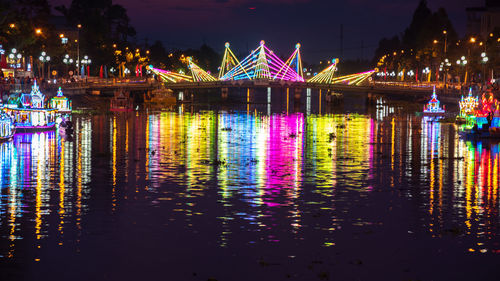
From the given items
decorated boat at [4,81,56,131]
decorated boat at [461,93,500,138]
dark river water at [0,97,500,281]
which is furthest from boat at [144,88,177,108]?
dark river water at [0,97,500,281]

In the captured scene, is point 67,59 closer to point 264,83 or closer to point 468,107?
point 264,83

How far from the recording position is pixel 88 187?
2541 cm

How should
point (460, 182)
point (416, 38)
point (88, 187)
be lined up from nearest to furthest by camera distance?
point (88, 187), point (460, 182), point (416, 38)

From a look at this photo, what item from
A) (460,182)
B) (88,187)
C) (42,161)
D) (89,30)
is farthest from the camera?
(89,30)

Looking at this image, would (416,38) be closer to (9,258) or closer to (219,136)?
(219,136)

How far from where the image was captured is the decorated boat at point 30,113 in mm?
50375

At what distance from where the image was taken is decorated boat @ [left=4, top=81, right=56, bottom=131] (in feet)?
165

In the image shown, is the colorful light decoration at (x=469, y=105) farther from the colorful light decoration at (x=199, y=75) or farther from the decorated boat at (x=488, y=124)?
the colorful light decoration at (x=199, y=75)

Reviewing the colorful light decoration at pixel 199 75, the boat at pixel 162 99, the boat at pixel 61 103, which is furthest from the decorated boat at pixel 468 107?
the colorful light decoration at pixel 199 75

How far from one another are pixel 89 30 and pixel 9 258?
420ft

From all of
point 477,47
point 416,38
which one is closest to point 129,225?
point 477,47

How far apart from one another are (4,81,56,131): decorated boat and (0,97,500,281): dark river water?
11799 millimetres

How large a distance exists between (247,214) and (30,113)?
34.4 meters

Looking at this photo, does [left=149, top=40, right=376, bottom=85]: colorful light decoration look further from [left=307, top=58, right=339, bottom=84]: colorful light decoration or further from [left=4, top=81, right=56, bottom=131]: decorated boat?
[left=4, top=81, right=56, bottom=131]: decorated boat
